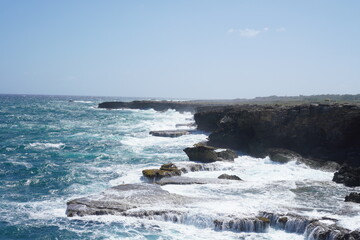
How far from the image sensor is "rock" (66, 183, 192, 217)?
54.6ft

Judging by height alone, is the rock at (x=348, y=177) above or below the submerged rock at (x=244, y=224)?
above

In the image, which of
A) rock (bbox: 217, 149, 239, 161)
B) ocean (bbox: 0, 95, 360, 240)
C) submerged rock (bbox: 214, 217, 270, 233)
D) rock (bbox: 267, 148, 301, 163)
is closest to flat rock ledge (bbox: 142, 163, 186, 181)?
ocean (bbox: 0, 95, 360, 240)

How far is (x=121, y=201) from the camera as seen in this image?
17625mm

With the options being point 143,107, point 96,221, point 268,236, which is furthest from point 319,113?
point 143,107

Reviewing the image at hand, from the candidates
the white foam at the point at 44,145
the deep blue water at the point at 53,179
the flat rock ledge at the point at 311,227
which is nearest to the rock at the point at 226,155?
the deep blue water at the point at 53,179

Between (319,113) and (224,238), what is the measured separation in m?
21.6

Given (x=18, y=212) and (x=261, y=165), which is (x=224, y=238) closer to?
(x=18, y=212)

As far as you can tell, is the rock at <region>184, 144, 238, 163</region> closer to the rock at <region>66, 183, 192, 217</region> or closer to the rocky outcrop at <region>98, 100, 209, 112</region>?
the rock at <region>66, 183, 192, 217</region>

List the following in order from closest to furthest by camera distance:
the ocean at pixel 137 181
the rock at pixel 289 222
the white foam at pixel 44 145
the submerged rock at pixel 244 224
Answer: the rock at pixel 289 222
the ocean at pixel 137 181
the submerged rock at pixel 244 224
the white foam at pixel 44 145

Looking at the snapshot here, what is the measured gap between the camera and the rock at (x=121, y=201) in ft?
54.6

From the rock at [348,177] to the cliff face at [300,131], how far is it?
528 cm

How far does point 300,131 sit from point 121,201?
21158 millimetres

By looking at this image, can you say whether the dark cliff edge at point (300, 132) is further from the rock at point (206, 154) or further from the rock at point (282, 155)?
the rock at point (206, 154)

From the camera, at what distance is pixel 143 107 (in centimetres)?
12569
